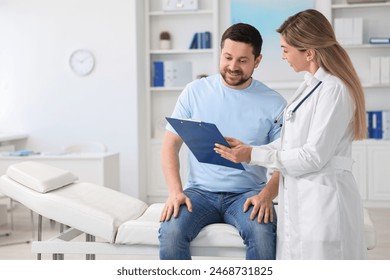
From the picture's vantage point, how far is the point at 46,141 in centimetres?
660

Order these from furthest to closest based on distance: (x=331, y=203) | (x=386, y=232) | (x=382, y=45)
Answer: (x=382, y=45) → (x=386, y=232) → (x=331, y=203)

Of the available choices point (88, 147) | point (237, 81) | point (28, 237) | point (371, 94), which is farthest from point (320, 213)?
point (371, 94)

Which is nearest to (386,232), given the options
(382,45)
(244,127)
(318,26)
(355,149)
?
(355,149)

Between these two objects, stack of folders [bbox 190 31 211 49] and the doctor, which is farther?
stack of folders [bbox 190 31 211 49]

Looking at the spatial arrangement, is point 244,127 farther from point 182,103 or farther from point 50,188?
point 50,188

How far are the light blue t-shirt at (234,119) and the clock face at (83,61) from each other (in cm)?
395

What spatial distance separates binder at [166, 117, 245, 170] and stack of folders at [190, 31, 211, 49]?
404cm

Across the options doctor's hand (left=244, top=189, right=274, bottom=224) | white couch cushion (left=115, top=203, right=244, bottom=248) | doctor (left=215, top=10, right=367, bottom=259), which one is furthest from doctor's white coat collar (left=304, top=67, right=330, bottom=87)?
white couch cushion (left=115, top=203, right=244, bottom=248)

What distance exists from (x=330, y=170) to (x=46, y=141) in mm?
4823

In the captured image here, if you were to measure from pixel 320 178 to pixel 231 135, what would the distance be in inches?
20.0

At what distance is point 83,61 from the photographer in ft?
21.2

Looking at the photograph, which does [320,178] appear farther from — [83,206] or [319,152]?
[83,206]

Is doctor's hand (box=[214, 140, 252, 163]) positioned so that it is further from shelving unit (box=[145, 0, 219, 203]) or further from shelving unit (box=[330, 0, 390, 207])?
shelving unit (box=[145, 0, 219, 203])

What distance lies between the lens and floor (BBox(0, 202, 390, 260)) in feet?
Answer: 13.5
